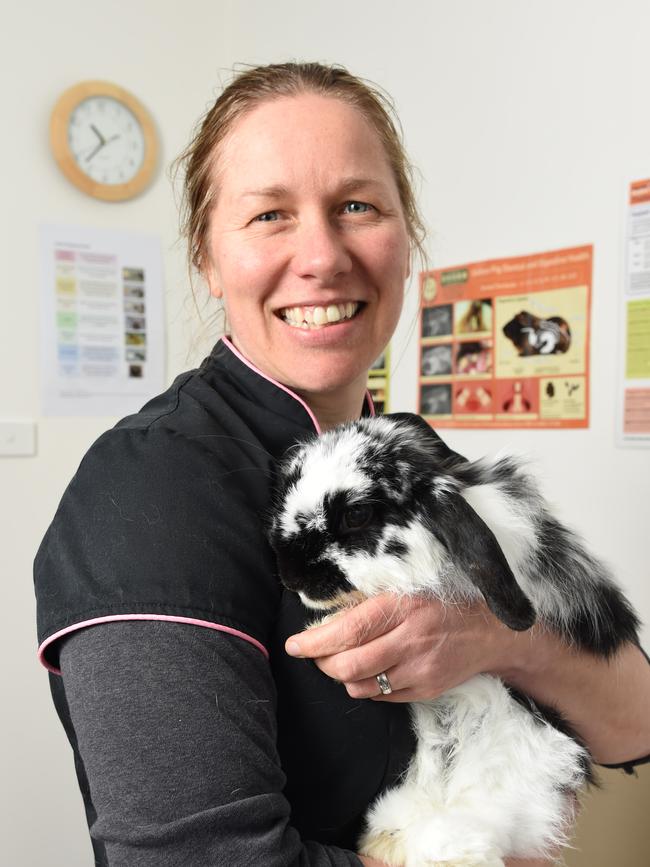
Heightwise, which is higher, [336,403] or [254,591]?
[336,403]

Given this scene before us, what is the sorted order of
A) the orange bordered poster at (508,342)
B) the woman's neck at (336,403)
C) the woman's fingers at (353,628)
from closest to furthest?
the woman's fingers at (353,628) → the woman's neck at (336,403) → the orange bordered poster at (508,342)

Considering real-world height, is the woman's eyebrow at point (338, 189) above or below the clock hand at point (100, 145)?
below

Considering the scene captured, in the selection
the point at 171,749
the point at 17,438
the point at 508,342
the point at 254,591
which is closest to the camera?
the point at 171,749

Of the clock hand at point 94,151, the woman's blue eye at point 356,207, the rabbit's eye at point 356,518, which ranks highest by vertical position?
the clock hand at point 94,151

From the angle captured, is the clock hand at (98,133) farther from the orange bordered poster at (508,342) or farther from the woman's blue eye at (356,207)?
the woman's blue eye at (356,207)

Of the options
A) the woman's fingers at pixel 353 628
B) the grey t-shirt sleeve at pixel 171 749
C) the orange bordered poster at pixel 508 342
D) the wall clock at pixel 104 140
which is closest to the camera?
the grey t-shirt sleeve at pixel 171 749

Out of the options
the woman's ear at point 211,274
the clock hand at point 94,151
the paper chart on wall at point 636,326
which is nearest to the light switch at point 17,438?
the clock hand at point 94,151

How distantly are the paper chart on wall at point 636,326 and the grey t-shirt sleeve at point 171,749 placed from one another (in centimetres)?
157

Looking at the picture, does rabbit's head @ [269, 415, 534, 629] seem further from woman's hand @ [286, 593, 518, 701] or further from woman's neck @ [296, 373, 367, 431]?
woman's neck @ [296, 373, 367, 431]

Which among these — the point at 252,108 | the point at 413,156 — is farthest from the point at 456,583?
the point at 413,156

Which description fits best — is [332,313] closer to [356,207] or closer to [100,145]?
[356,207]

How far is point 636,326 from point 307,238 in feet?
4.17

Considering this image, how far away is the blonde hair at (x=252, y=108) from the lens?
124 centimetres

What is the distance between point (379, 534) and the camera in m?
1.05
